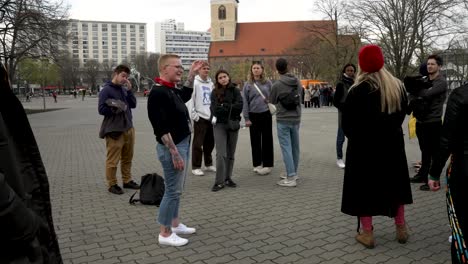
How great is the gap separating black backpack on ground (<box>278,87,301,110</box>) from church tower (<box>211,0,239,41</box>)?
95.1m

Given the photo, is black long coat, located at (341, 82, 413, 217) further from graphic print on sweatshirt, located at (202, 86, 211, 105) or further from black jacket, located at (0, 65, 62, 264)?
graphic print on sweatshirt, located at (202, 86, 211, 105)

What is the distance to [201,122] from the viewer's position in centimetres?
793

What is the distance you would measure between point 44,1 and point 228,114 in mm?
21620

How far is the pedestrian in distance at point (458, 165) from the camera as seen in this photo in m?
2.51

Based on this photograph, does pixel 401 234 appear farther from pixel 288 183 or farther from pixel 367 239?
pixel 288 183

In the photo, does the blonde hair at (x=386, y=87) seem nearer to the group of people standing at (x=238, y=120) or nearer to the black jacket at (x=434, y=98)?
the black jacket at (x=434, y=98)

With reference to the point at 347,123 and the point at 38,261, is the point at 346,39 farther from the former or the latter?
the point at 38,261

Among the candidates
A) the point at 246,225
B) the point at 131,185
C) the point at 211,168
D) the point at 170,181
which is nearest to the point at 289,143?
the point at 211,168

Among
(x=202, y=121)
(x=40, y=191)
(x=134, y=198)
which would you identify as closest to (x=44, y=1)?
(x=202, y=121)

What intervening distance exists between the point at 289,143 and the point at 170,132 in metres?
3.10

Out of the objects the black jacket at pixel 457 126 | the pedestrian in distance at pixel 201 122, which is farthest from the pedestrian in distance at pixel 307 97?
the black jacket at pixel 457 126

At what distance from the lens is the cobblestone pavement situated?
155 inches

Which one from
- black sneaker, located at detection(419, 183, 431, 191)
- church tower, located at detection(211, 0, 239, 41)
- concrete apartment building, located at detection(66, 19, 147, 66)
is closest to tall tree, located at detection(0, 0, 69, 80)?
black sneaker, located at detection(419, 183, 431, 191)

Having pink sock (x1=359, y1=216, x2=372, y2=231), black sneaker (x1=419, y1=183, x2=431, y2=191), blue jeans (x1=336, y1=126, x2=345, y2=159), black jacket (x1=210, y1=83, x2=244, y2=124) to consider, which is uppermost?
black jacket (x1=210, y1=83, x2=244, y2=124)
